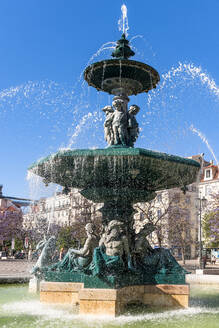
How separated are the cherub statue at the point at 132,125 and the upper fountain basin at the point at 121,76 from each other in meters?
0.83

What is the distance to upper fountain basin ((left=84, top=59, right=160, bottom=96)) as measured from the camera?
9.53 m

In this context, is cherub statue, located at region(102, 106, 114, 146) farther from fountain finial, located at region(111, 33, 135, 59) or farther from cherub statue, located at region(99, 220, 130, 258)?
cherub statue, located at region(99, 220, 130, 258)

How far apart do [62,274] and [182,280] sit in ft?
8.63

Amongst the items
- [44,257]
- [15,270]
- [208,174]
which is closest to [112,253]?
[44,257]

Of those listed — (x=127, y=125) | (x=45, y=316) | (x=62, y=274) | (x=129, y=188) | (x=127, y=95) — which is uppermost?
(x=127, y=95)

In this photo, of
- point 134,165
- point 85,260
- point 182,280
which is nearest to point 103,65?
point 134,165

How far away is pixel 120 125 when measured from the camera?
949 centimetres

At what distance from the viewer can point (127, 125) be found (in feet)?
31.7

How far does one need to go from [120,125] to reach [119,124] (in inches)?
1.3

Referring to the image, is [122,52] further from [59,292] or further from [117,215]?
[59,292]

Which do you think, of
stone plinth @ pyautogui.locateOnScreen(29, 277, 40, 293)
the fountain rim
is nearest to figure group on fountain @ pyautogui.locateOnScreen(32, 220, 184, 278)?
the fountain rim

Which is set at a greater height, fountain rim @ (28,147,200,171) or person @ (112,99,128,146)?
person @ (112,99,128,146)

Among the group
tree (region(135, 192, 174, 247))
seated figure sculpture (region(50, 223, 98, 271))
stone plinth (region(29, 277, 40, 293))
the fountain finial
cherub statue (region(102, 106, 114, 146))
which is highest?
the fountain finial

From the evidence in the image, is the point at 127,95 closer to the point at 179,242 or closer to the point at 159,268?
the point at 159,268
